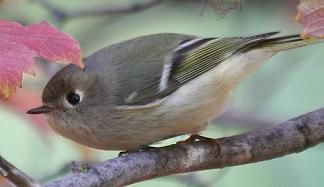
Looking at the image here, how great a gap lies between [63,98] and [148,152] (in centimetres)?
32

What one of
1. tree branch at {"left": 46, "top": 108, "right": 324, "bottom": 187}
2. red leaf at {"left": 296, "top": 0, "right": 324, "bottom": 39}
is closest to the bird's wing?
tree branch at {"left": 46, "top": 108, "right": 324, "bottom": 187}

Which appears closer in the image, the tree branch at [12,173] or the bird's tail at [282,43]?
the tree branch at [12,173]

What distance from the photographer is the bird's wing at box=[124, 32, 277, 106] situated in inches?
63.5

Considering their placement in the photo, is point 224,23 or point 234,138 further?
point 224,23

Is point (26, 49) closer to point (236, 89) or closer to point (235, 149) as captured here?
point (235, 149)

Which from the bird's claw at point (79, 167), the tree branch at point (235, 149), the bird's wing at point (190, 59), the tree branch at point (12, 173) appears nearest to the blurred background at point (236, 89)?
the bird's wing at point (190, 59)

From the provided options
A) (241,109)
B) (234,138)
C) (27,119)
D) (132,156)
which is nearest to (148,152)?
(132,156)

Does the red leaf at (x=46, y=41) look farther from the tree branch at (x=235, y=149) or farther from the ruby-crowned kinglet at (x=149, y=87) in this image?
the ruby-crowned kinglet at (x=149, y=87)

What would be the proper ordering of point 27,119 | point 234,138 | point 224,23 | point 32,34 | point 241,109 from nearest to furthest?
point 32,34 < point 234,138 < point 27,119 < point 241,109 < point 224,23

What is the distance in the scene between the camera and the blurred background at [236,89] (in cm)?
234

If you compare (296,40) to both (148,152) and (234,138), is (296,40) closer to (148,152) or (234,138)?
(234,138)

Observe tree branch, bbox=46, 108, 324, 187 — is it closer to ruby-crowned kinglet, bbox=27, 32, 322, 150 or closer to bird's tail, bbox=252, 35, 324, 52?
ruby-crowned kinglet, bbox=27, 32, 322, 150

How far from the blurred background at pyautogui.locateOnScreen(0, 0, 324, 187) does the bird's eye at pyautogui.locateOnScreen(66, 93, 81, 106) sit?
1.79 feet

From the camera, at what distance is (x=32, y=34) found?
41.8 inches
